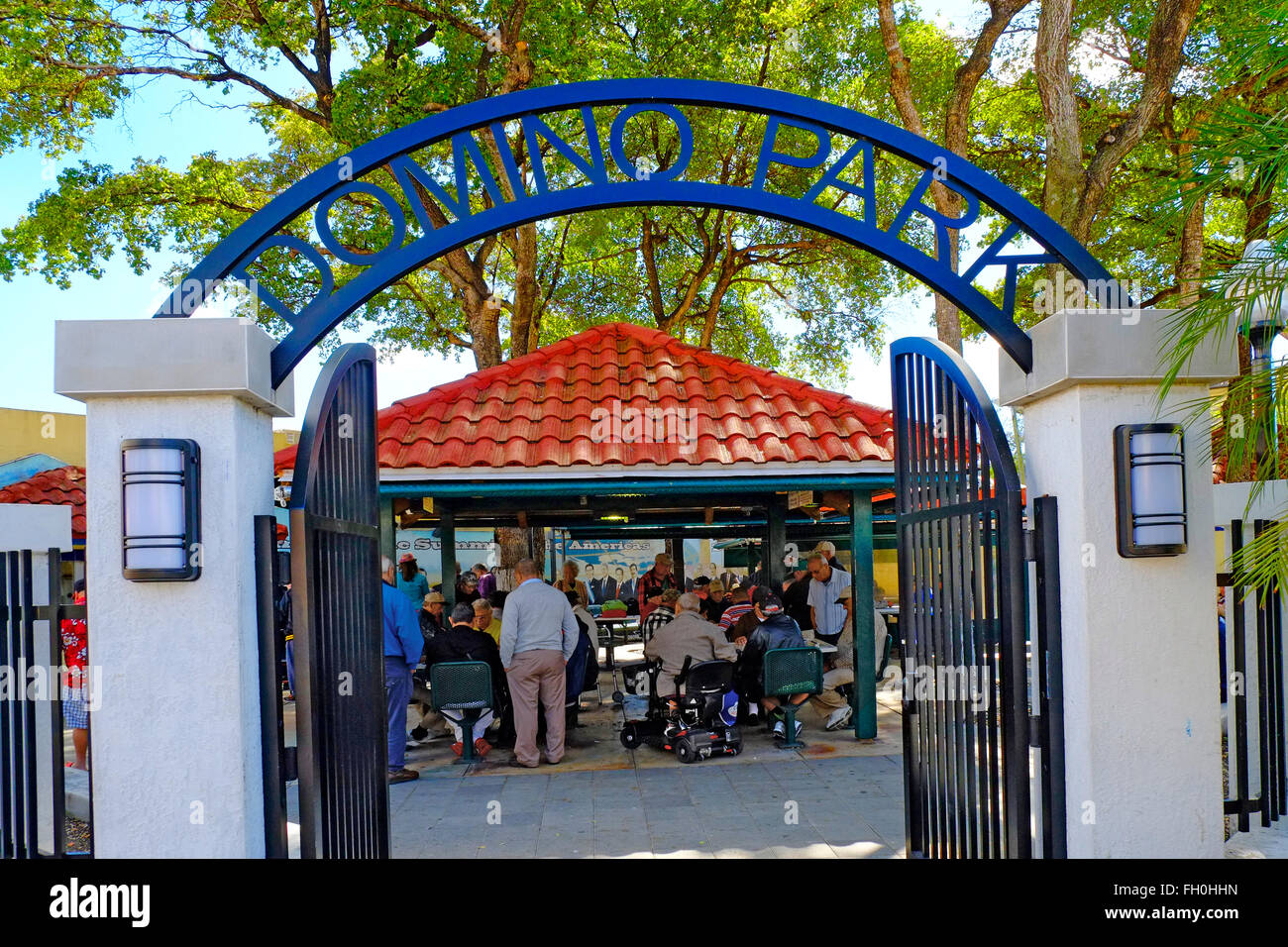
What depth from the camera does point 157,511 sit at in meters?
3.39

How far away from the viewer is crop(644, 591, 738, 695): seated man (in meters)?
8.32

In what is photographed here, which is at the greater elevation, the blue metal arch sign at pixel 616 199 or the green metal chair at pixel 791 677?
the blue metal arch sign at pixel 616 199

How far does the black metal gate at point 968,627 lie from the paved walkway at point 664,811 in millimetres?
1622

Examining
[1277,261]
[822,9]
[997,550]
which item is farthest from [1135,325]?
[822,9]

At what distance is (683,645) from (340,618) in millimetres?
4795

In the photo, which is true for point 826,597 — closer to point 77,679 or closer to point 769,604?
point 769,604

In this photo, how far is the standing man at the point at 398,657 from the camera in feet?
24.8

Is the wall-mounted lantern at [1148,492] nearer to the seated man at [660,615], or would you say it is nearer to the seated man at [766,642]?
the seated man at [766,642]

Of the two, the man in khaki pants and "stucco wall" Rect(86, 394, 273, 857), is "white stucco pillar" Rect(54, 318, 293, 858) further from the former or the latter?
the man in khaki pants

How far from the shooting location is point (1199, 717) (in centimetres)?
373

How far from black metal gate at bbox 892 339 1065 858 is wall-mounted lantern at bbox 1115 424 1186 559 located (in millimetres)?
284

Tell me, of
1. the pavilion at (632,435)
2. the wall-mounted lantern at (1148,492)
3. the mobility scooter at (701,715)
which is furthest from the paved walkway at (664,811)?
the wall-mounted lantern at (1148,492)
